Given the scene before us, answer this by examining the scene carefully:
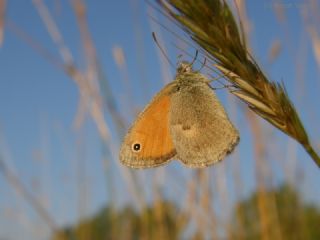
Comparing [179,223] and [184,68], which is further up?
[184,68]

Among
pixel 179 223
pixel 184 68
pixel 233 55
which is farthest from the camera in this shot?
pixel 179 223

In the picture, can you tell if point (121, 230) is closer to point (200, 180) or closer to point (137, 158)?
point (200, 180)

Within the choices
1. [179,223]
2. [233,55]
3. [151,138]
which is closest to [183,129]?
[151,138]

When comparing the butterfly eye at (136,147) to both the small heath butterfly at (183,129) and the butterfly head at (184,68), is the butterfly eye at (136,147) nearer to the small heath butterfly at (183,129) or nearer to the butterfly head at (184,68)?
the small heath butterfly at (183,129)

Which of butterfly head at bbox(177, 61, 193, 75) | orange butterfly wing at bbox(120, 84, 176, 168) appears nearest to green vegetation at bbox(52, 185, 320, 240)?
orange butterfly wing at bbox(120, 84, 176, 168)

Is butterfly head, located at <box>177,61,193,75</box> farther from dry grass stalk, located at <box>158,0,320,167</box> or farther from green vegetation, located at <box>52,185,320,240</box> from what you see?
green vegetation, located at <box>52,185,320,240</box>

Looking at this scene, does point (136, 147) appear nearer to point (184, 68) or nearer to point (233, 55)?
point (184, 68)

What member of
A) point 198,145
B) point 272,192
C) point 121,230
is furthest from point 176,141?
point 121,230
